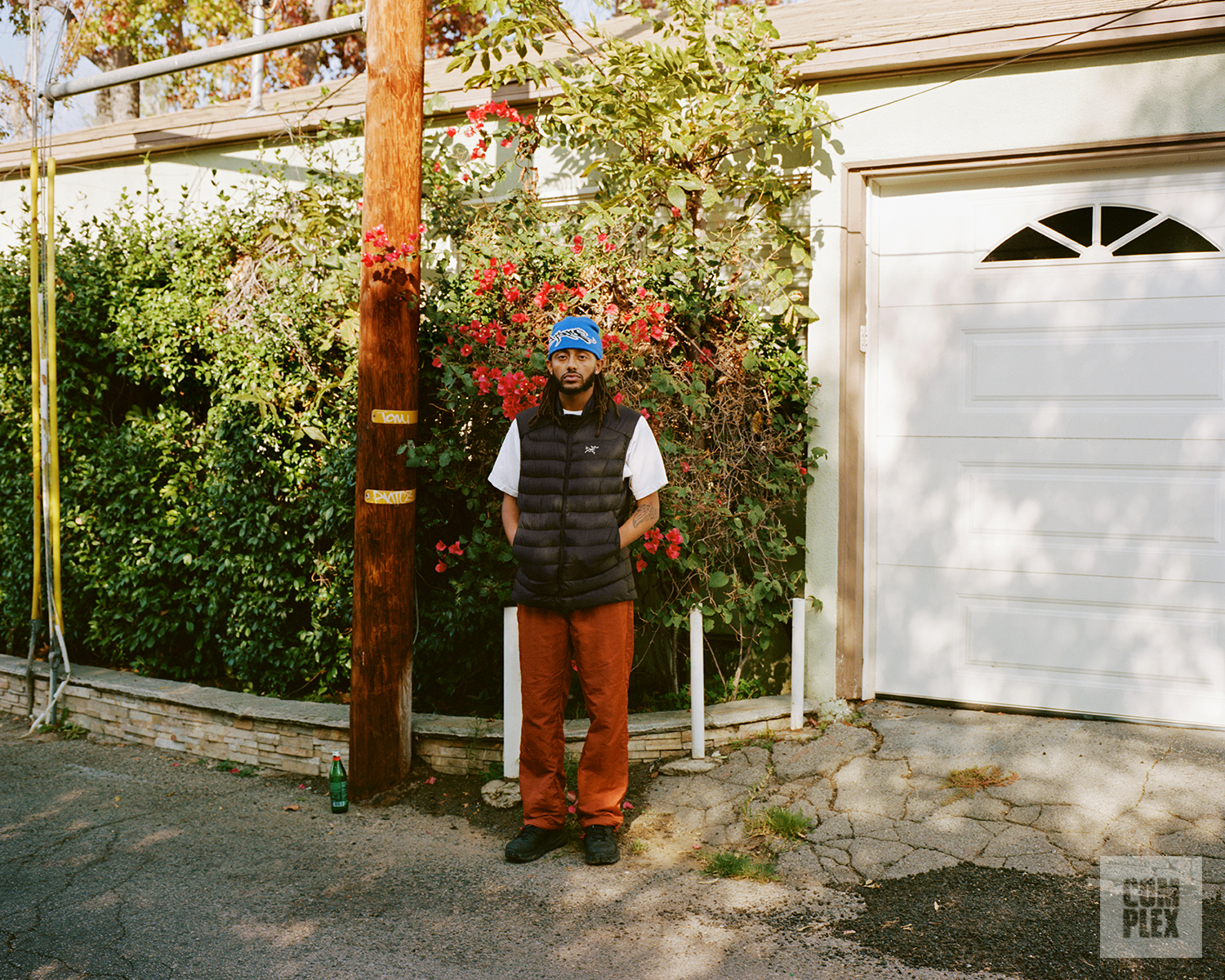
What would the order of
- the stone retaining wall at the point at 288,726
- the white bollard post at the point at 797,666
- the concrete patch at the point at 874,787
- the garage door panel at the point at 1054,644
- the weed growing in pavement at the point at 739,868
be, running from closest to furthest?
the weed growing in pavement at the point at 739,868 → the concrete patch at the point at 874,787 → the garage door panel at the point at 1054,644 → the stone retaining wall at the point at 288,726 → the white bollard post at the point at 797,666

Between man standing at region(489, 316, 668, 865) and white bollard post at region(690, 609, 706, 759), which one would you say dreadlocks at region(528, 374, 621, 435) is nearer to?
man standing at region(489, 316, 668, 865)

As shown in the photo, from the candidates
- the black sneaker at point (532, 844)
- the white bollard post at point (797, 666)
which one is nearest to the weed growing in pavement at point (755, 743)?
the white bollard post at point (797, 666)

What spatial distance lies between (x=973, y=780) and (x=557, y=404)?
2.40 metres

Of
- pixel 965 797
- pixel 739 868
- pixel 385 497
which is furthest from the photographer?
pixel 385 497

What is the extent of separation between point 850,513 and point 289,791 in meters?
3.12

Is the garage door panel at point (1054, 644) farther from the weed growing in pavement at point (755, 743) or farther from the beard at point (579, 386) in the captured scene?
the beard at point (579, 386)

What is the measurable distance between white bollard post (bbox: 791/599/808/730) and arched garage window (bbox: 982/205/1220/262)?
79.3 inches

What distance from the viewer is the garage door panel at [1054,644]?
4.51m

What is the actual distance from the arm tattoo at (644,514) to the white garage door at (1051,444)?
166 centimetres

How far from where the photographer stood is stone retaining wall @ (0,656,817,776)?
4.65 meters

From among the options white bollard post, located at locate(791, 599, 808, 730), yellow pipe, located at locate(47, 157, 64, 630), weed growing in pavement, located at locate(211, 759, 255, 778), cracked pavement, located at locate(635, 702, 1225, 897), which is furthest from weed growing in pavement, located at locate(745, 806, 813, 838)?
yellow pipe, located at locate(47, 157, 64, 630)

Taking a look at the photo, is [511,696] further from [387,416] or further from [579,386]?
[579,386]

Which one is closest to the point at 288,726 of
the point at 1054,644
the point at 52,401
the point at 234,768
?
the point at 234,768

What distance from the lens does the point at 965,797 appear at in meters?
4.00
